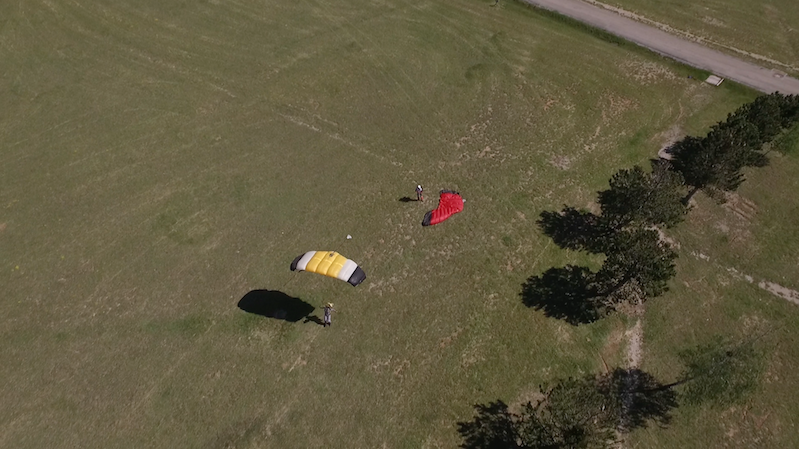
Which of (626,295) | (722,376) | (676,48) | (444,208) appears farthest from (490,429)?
(676,48)

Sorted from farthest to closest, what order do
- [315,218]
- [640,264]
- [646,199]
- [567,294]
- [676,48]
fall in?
[676,48], [315,218], [567,294], [646,199], [640,264]

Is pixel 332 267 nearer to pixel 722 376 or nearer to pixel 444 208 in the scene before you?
pixel 444 208

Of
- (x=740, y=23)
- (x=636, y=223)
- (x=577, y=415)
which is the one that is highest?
(x=740, y=23)

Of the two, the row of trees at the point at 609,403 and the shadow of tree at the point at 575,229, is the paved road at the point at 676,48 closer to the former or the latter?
the shadow of tree at the point at 575,229

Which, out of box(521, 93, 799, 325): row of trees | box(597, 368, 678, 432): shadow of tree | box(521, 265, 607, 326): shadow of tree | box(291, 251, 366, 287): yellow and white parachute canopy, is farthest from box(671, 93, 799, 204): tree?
box(291, 251, 366, 287): yellow and white parachute canopy

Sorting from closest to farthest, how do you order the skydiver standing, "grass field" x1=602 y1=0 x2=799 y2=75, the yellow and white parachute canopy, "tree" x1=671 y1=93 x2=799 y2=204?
Answer: the yellow and white parachute canopy, the skydiver standing, "tree" x1=671 y1=93 x2=799 y2=204, "grass field" x1=602 y1=0 x2=799 y2=75

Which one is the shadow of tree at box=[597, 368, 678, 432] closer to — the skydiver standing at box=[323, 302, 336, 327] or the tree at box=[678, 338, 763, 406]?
the tree at box=[678, 338, 763, 406]

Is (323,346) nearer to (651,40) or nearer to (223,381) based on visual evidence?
(223,381)

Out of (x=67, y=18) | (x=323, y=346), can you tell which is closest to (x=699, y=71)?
(x=323, y=346)
